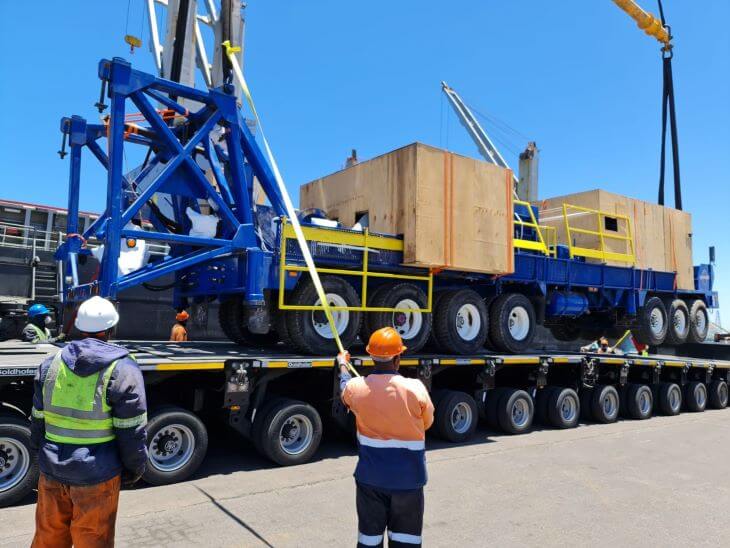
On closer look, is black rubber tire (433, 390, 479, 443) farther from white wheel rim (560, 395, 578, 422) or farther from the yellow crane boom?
the yellow crane boom

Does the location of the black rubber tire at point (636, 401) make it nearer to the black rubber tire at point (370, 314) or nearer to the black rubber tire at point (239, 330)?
the black rubber tire at point (370, 314)

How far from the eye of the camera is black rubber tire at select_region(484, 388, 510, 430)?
9492 mm

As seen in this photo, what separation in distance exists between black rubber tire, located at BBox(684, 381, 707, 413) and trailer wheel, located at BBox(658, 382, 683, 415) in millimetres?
746

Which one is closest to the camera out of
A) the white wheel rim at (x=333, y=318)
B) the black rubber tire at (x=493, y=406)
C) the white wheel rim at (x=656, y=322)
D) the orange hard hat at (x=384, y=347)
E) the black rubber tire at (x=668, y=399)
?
the orange hard hat at (x=384, y=347)

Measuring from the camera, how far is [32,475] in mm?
5129

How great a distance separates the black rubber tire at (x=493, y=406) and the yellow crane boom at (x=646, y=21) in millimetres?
22978

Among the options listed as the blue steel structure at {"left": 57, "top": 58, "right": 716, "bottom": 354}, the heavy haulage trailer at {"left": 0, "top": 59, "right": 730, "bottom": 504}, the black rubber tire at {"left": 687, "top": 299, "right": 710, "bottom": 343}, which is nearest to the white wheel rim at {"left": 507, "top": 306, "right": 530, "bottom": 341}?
the heavy haulage trailer at {"left": 0, "top": 59, "right": 730, "bottom": 504}

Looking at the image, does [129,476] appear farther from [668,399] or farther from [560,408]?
[668,399]

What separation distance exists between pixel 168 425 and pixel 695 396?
1212cm

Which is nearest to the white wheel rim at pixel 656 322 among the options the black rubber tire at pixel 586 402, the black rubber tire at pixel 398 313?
the black rubber tire at pixel 586 402

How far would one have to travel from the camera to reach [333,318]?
7977 mm

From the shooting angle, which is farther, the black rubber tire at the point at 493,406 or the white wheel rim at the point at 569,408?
the white wheel rim at the point at 569,408

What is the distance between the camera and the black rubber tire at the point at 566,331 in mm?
14070

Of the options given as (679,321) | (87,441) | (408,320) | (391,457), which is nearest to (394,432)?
(391,457)
